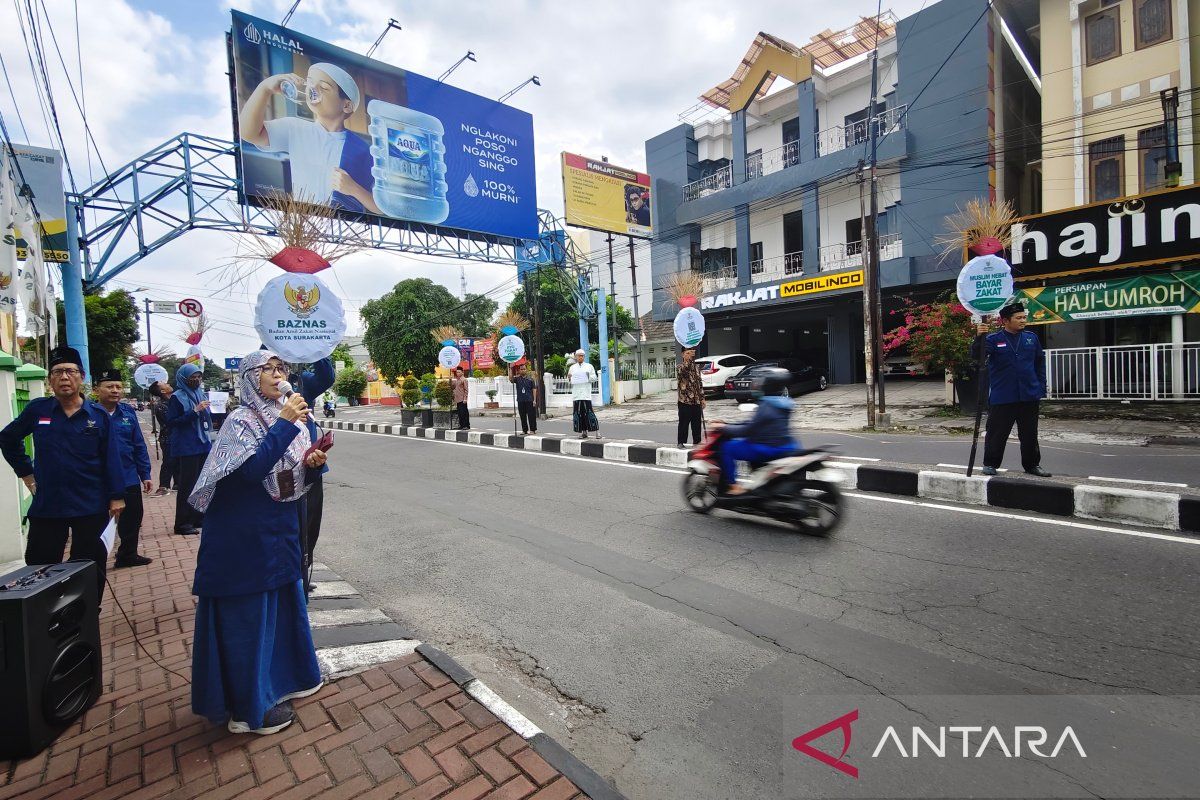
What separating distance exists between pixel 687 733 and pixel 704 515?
337 cm

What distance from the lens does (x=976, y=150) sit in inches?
660

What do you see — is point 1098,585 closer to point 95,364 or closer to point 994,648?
point 994,648

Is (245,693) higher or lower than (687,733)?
higher

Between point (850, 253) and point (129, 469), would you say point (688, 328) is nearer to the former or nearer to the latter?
point (129, 469)

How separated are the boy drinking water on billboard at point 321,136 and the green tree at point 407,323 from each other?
51.0 ft

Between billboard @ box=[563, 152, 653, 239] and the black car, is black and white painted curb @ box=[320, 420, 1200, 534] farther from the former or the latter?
billboard @ box=[563, 152, 653, 239]

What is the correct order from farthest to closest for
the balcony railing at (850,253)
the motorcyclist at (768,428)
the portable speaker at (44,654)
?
the balcony railing at (850,253), the motorcyclist at (768,428), the portable speaker at (44,654)

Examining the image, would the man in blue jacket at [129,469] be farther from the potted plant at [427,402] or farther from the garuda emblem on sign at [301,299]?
the potted plant at [427,402]

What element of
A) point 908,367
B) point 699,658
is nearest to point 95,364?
point 699,658

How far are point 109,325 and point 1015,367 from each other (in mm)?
30878

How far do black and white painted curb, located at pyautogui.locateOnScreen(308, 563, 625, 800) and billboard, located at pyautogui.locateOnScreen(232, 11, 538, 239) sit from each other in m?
13.8

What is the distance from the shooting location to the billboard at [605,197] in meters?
21.2

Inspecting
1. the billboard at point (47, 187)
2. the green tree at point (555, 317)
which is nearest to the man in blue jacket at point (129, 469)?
the billboard at point (47, 187)

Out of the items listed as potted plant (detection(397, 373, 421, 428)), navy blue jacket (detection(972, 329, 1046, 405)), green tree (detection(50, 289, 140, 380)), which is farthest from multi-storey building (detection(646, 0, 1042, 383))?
green tree (detection(50, 289, 140, 380))
